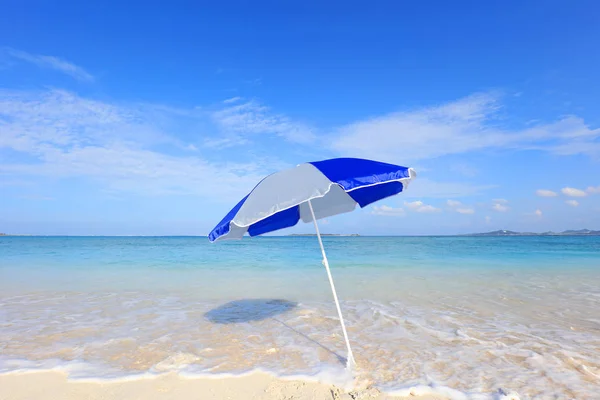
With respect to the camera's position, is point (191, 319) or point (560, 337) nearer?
point (560, 337)

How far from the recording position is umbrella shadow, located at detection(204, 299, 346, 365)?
6.62 meters

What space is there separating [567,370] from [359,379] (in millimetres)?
2548

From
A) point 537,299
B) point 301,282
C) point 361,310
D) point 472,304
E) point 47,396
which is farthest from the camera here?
point 301,282

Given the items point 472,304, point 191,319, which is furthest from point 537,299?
point 191,319

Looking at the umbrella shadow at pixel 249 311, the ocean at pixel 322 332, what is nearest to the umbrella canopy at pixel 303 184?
the ocean at pixel 322 332

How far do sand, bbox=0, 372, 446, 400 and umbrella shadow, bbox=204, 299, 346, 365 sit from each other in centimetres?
182

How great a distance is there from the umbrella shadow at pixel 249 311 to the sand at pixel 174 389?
182 centimetres

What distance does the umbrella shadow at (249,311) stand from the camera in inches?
261

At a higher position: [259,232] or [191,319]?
[259,232]

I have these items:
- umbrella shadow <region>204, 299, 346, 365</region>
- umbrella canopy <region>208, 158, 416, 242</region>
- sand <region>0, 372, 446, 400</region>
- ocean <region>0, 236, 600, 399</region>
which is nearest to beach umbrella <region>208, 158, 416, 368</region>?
umbrella canopy <region>208, 158, 416, 242</region>

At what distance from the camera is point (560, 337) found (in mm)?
5426

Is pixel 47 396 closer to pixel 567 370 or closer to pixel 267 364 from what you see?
pixel 267 364

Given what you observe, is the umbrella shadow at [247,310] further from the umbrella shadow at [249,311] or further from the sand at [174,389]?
the sand at [174,389]

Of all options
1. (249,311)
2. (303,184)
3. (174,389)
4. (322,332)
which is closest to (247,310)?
(249,311)
